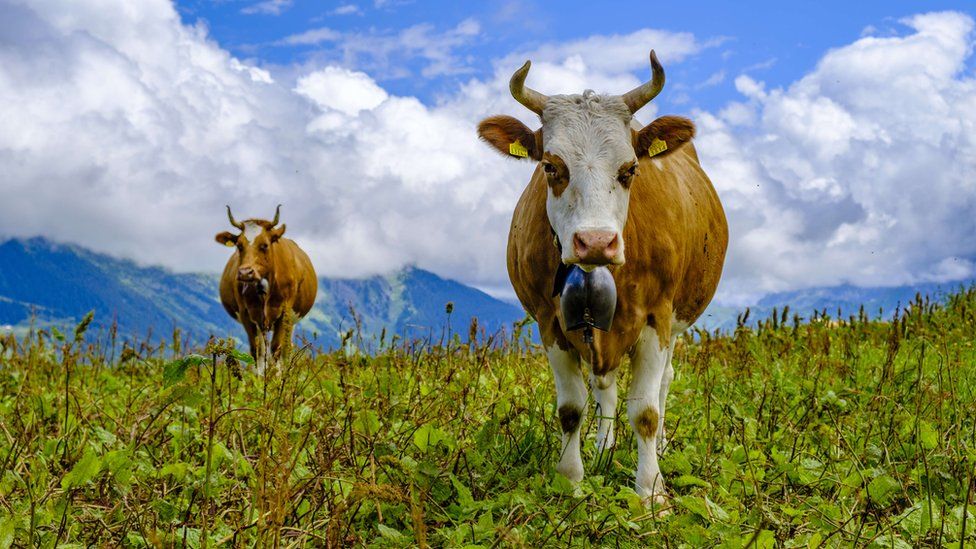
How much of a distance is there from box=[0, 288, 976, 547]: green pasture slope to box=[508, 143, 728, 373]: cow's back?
67 centimetres

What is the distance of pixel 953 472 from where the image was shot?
4.60 meters

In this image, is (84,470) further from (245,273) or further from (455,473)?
(245,273)

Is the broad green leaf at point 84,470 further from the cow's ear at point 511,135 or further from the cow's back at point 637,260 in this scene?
the cow's ear at point 511,135

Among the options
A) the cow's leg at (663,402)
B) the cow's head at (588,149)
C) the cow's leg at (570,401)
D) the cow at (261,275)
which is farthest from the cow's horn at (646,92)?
the cow at (261,275)

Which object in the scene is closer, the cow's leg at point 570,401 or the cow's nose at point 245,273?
the cow's leg at point 570,401

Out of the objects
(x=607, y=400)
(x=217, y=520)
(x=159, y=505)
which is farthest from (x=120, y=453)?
(x=607, y=400)

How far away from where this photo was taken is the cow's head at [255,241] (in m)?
14.1

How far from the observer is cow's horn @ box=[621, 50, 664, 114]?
15.6 feet

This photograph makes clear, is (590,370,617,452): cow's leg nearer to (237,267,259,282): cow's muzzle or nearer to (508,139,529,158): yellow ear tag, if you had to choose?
(508,139,529,158): yellow ear tag

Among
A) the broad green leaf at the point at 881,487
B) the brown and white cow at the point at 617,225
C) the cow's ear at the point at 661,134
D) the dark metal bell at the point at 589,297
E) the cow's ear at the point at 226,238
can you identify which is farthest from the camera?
the cow's ear at the point at 226,238

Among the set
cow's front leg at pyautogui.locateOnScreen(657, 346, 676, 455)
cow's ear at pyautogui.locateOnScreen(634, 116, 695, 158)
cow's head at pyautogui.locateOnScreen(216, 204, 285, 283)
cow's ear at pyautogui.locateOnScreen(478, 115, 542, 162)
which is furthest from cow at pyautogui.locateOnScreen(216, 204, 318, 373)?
cow's ear at pyautogui.locateOnScreen(634, 116, 695, 158)

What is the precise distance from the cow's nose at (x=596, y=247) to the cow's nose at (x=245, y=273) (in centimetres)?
1063

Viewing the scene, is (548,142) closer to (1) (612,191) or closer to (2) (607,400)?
(1) (612,191)

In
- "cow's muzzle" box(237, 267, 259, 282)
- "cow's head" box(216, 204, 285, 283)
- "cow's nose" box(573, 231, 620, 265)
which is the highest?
"cow's head" box(216, 204, 285, 283)
